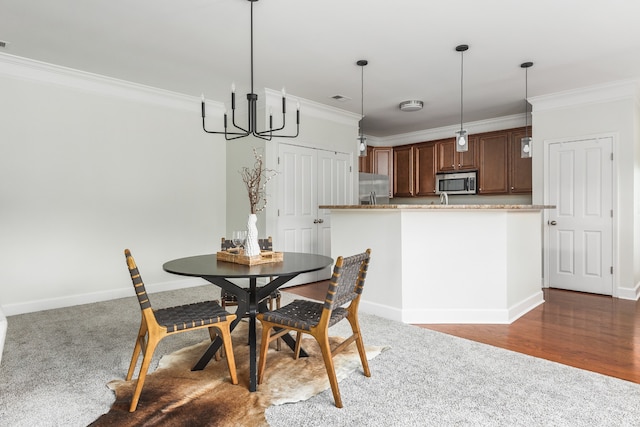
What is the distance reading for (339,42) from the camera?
10.7 ft

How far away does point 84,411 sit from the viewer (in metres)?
1.94

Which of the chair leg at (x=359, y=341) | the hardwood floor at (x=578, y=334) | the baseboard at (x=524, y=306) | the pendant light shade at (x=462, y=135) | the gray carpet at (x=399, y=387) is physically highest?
the pendant light shade at (x=462, y=135)

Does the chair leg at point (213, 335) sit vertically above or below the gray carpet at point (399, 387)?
above

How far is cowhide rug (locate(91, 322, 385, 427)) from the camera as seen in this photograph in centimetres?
187

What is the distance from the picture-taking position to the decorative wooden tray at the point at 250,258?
2.40 meters

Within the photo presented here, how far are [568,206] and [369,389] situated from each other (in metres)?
3.97

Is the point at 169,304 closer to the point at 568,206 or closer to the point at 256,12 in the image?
the point at 256,12

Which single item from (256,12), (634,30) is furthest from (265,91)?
(634,30)

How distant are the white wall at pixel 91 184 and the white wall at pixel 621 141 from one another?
4.60 metres

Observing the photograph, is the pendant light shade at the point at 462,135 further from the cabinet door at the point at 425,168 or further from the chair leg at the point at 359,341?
the cabinet door at the point at 425,168

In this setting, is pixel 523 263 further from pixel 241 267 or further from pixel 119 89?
pixel 119 89

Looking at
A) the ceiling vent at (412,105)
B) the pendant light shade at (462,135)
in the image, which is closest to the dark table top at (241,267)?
the pendant light shade at (462,135)

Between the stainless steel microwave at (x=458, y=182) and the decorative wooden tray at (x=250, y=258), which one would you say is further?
the stainless steel microwave at (x=458, y=182)

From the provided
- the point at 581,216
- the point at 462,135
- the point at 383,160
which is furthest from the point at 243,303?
the point at 383,160
